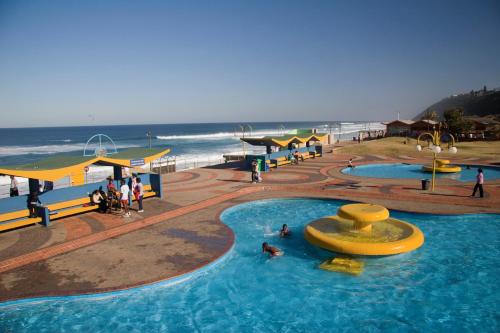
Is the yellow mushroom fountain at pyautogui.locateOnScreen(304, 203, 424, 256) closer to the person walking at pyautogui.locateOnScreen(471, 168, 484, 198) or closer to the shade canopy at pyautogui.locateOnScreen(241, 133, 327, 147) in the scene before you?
the person walking at pyautogui.locateOnScreen(471, 168, 484, 198)

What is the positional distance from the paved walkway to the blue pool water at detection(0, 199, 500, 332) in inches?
25.6

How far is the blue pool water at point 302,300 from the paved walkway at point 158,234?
65cm

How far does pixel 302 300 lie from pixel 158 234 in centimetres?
649

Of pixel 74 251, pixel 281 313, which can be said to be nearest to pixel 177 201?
pixel 74 251

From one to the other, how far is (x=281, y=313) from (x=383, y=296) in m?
2.84

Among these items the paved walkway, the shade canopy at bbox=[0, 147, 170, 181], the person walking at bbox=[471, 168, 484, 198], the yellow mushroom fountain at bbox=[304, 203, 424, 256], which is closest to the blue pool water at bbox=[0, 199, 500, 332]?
the yellow mushroom fountain at bbox=[304, 203, 424, 256]

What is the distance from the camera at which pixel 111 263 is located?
404 inches

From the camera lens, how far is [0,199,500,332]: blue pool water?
25.1ft

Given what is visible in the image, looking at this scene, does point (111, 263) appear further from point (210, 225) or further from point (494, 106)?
point (494, 106)

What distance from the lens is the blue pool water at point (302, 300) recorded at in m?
7.65

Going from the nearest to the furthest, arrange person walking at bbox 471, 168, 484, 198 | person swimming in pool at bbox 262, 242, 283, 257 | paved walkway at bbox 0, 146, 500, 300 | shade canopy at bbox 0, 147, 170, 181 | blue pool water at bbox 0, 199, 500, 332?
1. blue pool water at bbox 0, 199, 500, 332
2. paved walkway at bbox 0, 146, 500, 300
3. person swimming in pool at bbox 262, 242, 283, 257
4. shade canopy at bbox 0, 147, 170, 181
5. person walking at bbox 471, 168, 484, 198

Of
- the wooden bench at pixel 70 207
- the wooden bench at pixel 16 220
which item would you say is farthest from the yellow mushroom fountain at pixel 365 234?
the wooden bench at pixel 16 220

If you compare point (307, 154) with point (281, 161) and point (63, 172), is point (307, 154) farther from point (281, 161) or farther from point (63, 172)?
point (63, 172)

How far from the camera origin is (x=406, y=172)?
2781 centimetres
